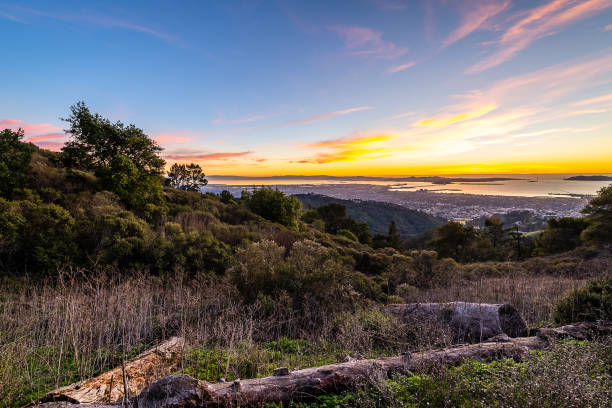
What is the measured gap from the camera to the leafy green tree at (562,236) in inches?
1179

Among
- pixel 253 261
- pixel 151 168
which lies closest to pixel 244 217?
pixel 151 168

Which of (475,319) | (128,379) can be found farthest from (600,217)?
(128,379)

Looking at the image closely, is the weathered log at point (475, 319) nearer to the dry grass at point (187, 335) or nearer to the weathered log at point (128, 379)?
the dry grass at point (187, 335)

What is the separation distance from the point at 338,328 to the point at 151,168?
21.3 meters

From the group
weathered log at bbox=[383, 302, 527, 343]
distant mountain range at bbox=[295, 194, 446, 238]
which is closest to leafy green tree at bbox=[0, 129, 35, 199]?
weathered log at bbox=[383, 302, 527, 343]

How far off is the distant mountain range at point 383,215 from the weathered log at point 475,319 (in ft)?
226

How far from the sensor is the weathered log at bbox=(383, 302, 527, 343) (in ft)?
18.9

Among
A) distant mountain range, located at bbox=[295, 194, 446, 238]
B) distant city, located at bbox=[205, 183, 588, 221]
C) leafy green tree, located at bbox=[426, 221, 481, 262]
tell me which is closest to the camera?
leafy green tree, located at bbox=[426, 221, 481, 262]

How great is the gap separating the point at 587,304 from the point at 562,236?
112 feet

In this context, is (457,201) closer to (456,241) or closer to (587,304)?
(456,241)

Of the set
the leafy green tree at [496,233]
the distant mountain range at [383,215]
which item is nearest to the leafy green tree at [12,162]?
the leafy green tree at [496,233]

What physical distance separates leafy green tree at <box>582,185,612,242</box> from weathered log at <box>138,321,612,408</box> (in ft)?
104

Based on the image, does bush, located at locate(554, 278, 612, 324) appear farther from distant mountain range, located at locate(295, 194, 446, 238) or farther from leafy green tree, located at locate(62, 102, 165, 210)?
distant mountain range, located at locate(295, 194, 446, 238)

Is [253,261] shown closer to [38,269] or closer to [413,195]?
[38,269]
